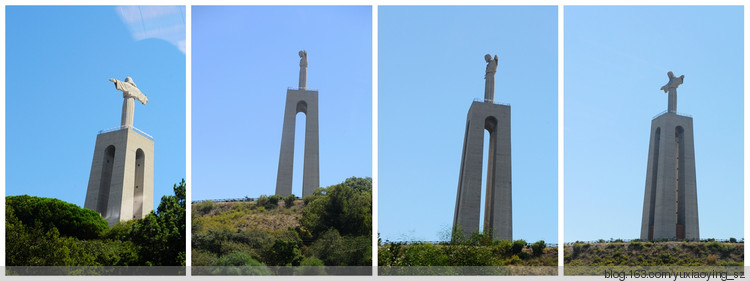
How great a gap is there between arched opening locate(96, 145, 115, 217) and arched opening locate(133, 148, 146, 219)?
74 cm

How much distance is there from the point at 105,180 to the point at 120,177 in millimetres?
691

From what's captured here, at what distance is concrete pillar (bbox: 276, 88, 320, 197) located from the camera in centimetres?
2014

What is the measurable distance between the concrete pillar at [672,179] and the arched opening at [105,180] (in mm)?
12254

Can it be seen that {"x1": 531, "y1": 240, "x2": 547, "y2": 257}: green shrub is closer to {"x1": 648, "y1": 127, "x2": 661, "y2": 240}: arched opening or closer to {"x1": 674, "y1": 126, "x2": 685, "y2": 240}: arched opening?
{"x1": 648, "y1": 127, "x2": 661, "y2": 240}: arched opening

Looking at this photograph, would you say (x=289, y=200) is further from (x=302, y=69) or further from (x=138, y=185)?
(x=138, y=185)

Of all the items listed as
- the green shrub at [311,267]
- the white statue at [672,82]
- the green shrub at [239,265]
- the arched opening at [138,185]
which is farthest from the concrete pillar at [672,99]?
the arched opening at [138,185]

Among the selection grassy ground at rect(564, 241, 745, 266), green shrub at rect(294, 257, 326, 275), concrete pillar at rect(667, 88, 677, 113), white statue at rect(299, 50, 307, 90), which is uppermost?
white statue at rect(299, 50, 307, 90)

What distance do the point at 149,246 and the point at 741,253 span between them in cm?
886

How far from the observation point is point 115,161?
18.6 meters

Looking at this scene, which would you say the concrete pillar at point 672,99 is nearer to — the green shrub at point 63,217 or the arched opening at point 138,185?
the arched opening at point 138,185

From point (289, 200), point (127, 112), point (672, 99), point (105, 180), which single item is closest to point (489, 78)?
point (672, 99)

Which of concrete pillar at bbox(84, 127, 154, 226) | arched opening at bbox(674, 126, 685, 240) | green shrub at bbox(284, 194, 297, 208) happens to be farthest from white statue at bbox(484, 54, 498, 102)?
concrete pillar at bbox(84, 127, 154, 226)

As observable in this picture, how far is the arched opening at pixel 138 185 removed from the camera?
56.4 feet
